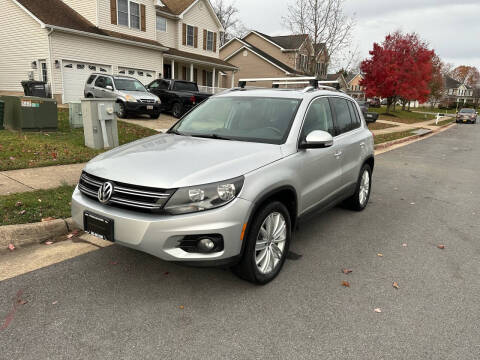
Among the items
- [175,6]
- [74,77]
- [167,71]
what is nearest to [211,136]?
[74,77]

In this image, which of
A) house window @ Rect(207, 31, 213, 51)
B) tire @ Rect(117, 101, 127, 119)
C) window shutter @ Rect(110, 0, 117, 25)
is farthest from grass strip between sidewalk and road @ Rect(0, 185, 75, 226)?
house window @ Rect(207, 31, 213, 51)

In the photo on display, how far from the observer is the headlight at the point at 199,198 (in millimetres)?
2830

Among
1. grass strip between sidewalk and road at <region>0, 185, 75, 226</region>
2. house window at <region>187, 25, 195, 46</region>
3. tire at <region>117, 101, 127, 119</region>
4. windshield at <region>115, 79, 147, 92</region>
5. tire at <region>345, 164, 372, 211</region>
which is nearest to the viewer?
grass strip between sidewalk and road at <region>0, 185, 75, 226</region>

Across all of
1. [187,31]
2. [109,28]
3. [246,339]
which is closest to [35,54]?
[109,28]

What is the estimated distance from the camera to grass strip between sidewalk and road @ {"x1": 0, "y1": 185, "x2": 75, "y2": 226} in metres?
4.32

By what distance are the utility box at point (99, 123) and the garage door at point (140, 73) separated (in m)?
12.8

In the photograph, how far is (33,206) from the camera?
4.68m

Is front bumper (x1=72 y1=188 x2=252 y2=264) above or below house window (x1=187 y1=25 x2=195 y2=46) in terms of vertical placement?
below

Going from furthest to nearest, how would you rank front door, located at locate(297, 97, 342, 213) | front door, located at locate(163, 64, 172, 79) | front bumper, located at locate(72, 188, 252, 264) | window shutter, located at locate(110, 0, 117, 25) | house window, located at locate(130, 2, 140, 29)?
front door, located at locate(163, 64, 172, 79) → house window, located at locate(130, 2, 140, 29) → window shutter, located at locate(110, 0, 117, 25) → front door, located at locate(297, 97, 342, 213) → front bumper, located at locate(72, 188, 252, 264)

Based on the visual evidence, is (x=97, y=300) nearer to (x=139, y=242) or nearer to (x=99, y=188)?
(x=139, y=242)

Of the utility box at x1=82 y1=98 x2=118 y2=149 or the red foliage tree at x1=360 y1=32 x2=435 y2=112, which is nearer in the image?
the utility box at x1=82 y1=98 x2=118 y2=149

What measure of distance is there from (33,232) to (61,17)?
1744 centimetres

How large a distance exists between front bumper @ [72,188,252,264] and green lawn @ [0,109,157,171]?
493 cm

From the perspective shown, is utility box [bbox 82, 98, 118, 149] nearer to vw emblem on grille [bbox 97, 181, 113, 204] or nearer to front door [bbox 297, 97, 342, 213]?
front door [bbox 297, 97, 342, 213]
